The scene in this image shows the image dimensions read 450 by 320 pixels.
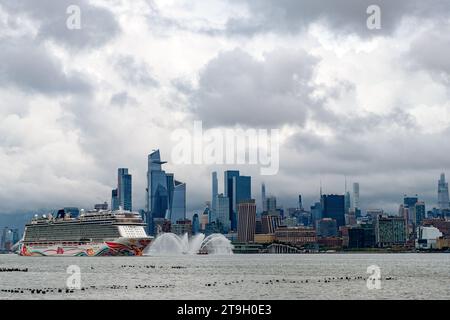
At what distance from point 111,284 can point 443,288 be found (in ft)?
178
